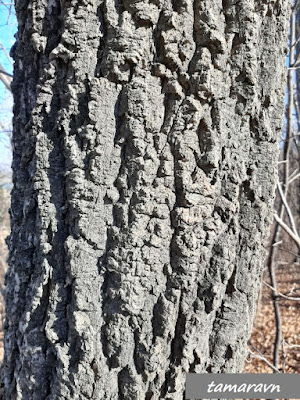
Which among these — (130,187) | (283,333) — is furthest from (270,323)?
(130,187)

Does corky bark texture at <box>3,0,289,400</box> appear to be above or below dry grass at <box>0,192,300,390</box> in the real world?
above

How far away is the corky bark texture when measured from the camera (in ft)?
2.93

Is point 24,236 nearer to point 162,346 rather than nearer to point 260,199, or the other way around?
point 162,346

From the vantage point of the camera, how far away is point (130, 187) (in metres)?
0.90

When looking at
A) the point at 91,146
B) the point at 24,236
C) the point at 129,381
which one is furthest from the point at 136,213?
the point at 129,381

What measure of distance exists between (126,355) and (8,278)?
412 millimetres

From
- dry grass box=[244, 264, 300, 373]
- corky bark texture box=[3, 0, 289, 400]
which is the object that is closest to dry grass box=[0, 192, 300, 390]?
dry grass box=[244, 264, 300, 373]

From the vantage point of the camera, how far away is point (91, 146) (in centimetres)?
90

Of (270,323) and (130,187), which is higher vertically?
(130,187)

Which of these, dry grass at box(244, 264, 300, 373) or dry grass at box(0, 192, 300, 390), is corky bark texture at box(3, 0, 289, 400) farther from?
dry grass at box(244, 264, 300, 373)

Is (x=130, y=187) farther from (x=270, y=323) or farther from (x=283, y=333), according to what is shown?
(x=270, y=323)

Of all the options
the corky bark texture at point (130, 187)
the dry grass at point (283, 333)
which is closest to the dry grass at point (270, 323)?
the dry grass at point (283, 333)

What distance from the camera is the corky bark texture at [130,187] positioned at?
893mm

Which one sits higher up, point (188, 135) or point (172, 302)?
point (188, 135)
